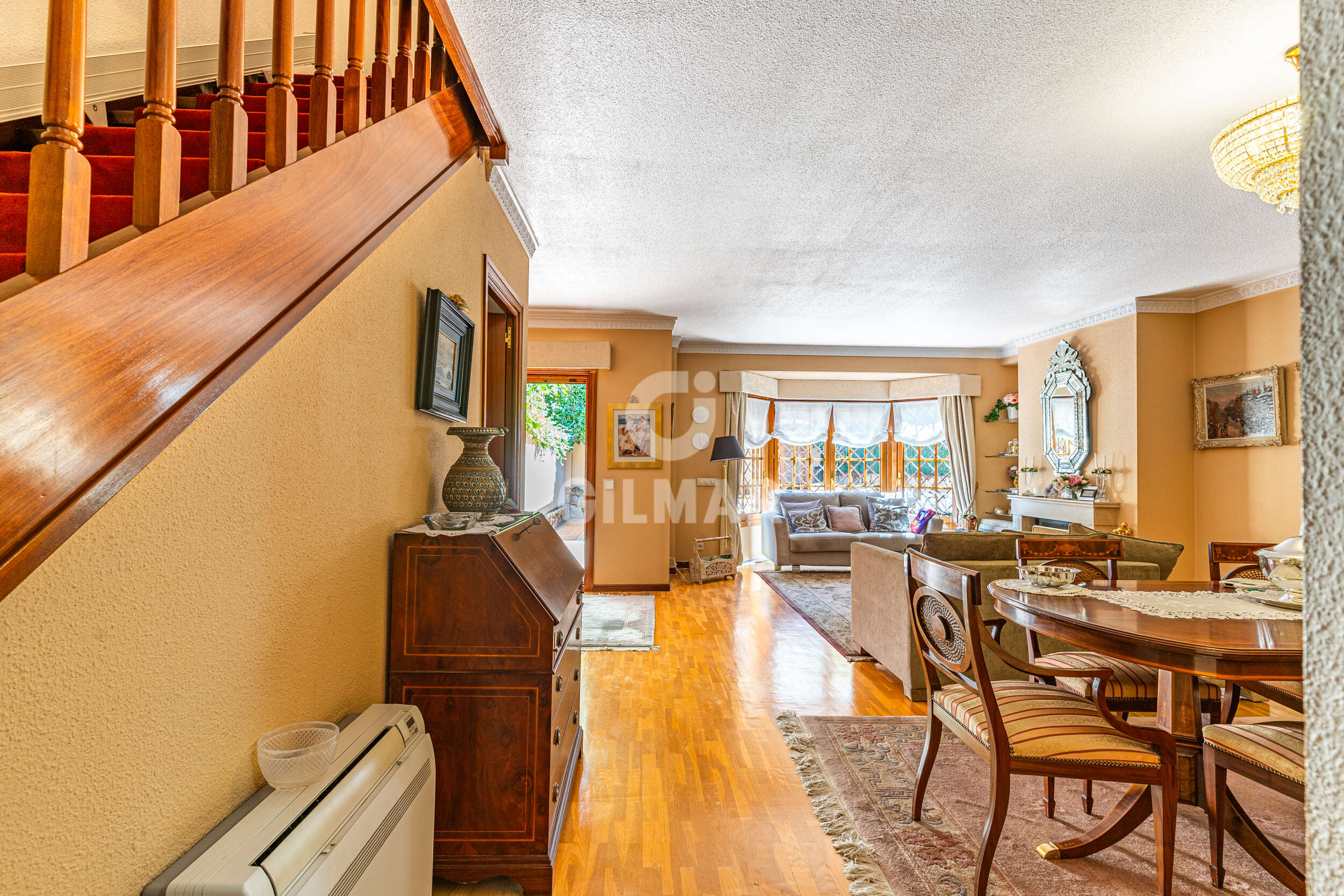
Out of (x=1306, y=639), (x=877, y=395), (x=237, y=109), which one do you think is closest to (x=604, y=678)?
(x=237, y=109)

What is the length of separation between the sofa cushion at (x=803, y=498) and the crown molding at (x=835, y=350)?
66.0 inches

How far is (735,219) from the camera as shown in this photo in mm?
4016

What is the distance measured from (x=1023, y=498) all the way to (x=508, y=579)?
21.4 feet

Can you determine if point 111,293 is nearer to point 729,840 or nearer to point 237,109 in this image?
point 237,109

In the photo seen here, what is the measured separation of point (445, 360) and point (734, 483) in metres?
5.59

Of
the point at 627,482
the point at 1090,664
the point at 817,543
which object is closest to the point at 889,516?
the point at 817,543

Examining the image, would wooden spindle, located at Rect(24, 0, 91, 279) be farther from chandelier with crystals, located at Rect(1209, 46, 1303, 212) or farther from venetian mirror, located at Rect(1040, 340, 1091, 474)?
venetian mirror, located at Rect(1040, 340, 1091, 474)

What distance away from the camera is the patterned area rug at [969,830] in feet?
6.55

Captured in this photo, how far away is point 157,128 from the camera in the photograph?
102cm

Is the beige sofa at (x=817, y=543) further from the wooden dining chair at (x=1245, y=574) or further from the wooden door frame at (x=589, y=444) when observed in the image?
the wooden dining chair at (x=1245, y=574)

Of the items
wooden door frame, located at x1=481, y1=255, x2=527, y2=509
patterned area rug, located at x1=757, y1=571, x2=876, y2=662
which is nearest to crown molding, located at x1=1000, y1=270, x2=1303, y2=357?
patterned area rug, located at x1=757, y1=571, x2=876, y2=662

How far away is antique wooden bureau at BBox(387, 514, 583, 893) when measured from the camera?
1970mm

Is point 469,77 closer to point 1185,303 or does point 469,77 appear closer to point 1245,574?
point 1245,574

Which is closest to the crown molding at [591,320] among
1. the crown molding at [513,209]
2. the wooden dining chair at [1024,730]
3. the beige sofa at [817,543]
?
the crown molding at [513,209]
